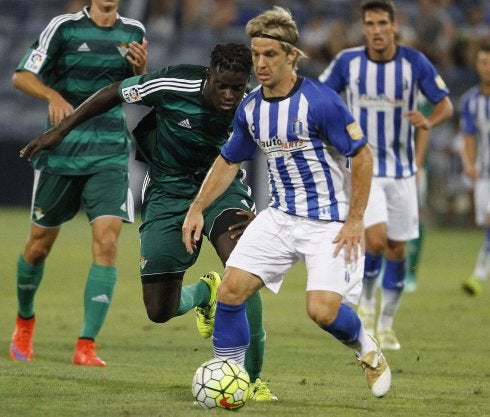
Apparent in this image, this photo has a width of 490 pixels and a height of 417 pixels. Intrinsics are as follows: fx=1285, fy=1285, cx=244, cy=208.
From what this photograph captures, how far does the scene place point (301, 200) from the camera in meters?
6.35

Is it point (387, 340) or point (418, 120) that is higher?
point (418, 120)

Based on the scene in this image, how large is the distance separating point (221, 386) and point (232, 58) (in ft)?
5.61

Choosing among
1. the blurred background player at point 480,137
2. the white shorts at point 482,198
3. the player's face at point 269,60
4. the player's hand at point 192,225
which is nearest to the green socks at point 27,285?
the player's hand at point 192,225

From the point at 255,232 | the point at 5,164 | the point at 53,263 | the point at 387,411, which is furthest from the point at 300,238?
the point at 5,164

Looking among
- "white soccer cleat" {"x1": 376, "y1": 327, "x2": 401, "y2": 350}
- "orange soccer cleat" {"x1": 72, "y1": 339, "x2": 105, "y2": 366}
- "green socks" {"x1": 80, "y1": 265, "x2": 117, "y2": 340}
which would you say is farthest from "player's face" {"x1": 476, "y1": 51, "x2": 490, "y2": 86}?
"orange soccer cleat" {"x1": 72, "y1": 339, "x2": 105, "y2": 366}

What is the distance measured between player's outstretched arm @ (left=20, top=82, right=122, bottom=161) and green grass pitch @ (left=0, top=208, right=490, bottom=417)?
4.23ft

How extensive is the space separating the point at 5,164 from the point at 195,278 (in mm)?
8920

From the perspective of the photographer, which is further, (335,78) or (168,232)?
(335,78)

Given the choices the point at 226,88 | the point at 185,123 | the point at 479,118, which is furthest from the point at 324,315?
the point at 479,118

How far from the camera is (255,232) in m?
6.38

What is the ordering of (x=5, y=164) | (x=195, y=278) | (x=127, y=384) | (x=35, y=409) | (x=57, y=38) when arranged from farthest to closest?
1. (x=5, y=164)
2. (x=195, y=278)
3. (x=57, y=38)
4. (x=127, y=384)
5. (x=35, y=409)

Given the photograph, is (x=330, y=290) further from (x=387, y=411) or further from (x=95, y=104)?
(x=95, y=104)

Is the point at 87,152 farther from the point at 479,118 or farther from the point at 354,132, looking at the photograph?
the point at 479,118

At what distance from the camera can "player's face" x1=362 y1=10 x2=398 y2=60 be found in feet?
30.2
